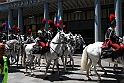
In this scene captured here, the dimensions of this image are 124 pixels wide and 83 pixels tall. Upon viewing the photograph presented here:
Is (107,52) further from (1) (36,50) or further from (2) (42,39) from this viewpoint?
(1) (36,50)

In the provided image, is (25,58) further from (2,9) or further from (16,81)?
(2,9)

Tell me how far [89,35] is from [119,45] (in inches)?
830

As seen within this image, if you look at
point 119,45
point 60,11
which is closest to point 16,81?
point 119,45

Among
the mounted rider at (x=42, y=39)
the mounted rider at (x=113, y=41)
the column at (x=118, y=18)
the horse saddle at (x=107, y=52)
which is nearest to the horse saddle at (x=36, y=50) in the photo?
the mounted rider at (x=42, y=39)

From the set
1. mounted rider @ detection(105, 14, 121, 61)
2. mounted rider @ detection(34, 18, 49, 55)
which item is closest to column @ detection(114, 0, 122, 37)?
mounted rider @ detection(34, 18, 49, 55)

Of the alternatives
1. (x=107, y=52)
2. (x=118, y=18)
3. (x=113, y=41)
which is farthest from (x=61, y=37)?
(x=118, y=18)

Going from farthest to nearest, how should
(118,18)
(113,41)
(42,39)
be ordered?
Answer: (118,18) → (42,39) → (113,41)

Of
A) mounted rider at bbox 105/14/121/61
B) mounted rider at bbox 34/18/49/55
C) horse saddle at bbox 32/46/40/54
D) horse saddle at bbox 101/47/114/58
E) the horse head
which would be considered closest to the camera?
mounted rider at bbox 105/14/121/61

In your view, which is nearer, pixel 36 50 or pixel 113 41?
pixel 113 41

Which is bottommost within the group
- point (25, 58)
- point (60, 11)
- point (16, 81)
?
point (16, 81)

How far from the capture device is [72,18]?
101 feet

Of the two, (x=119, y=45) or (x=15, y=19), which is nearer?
(x=119, y=45)

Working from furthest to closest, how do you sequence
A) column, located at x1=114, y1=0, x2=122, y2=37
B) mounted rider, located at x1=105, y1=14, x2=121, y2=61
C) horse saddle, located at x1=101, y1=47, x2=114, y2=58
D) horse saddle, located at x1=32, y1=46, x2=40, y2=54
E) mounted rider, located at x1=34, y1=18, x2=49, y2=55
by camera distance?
column, located at x1=114, y1=0, x2=122, y2=37 < horse saddle, located at x1=32, y1=46, x2=40, y2=54 < mounted rider, located at x1=34, y1=18, x2=49, y2=55 < horse saddle, located at x1=101, y1=47, x2=114, y2=58 < mounted rider, located at x1=105, y1=14, x2=121, y2=61

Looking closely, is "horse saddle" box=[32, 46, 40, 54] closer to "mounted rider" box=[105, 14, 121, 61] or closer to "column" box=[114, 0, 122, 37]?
"mounted rider" box=[105, 14, 121, 61]
